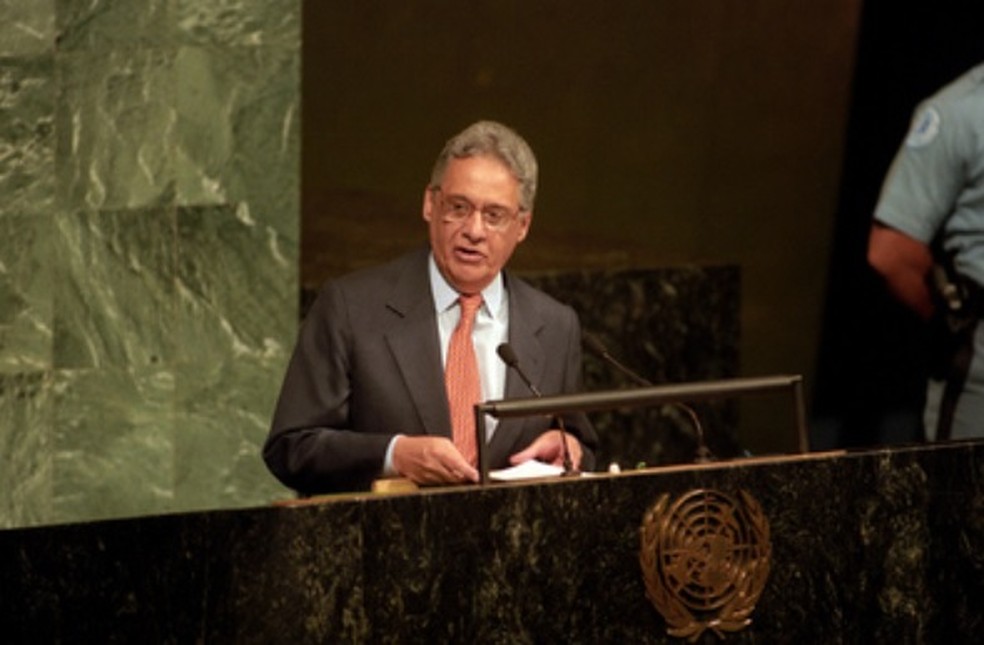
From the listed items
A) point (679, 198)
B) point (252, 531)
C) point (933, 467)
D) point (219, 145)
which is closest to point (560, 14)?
point (679, 198)

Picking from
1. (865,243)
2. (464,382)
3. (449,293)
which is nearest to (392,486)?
(464,382)

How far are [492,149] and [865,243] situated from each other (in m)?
3.09


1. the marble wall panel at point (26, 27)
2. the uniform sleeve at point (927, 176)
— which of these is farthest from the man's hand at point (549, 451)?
the marble wall panel at point (26, 27)

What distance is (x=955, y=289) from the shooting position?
20.9 feet

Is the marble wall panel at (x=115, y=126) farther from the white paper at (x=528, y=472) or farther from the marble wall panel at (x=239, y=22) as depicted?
the white paper at (x=528, y=472)

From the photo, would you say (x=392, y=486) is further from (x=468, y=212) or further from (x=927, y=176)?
(x=927, y=176)

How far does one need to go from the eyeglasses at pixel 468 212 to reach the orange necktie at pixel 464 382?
176 millimetres

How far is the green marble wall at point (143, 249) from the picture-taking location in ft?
21.4

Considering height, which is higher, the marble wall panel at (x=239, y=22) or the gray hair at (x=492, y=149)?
the marble wall panel at (x=239, y=22)

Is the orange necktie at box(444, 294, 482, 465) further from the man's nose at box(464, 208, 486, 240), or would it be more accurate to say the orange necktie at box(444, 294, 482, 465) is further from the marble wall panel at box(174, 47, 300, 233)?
the marble wall panel at box(174, 47, 300, 233)

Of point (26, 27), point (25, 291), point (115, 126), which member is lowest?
point (25, 291)

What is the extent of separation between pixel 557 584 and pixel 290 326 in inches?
111

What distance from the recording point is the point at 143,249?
6613 millimetres

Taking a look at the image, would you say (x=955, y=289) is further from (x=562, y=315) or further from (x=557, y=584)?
(x=557, y=584)
